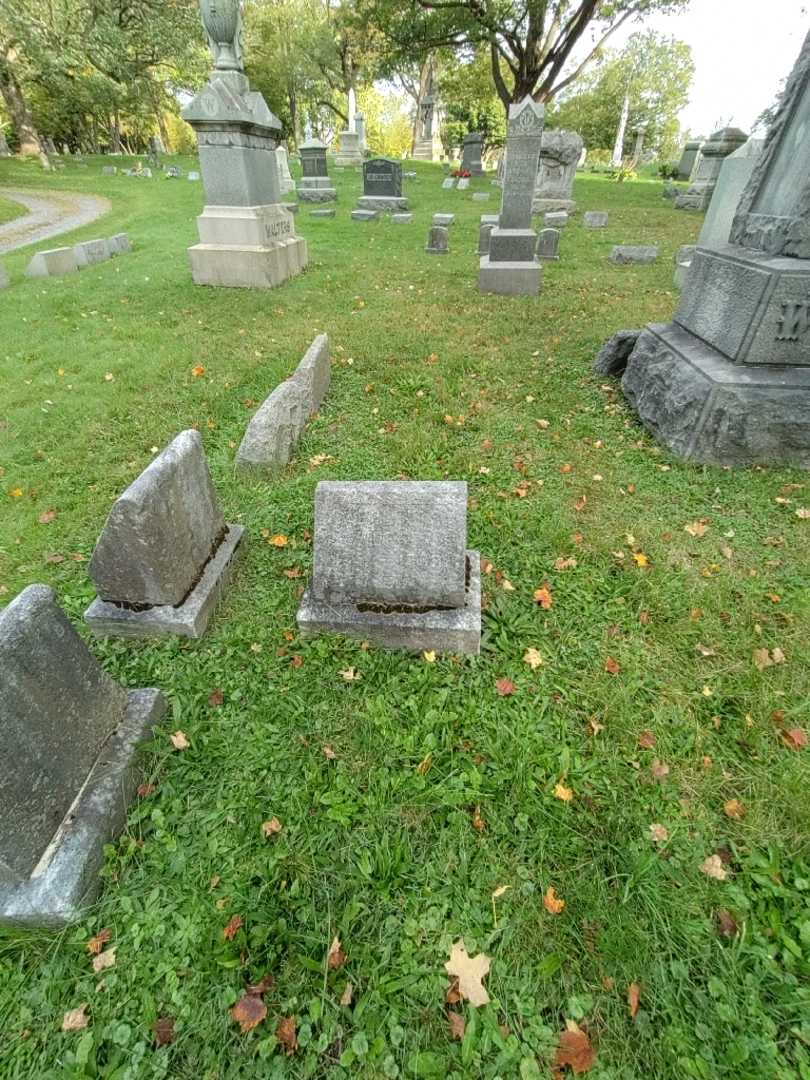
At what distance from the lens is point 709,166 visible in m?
14.8

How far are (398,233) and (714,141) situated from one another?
28.5 ft

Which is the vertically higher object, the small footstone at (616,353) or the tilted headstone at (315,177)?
the tilted headstone at (315,177)

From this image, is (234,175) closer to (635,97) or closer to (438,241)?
(438,241)

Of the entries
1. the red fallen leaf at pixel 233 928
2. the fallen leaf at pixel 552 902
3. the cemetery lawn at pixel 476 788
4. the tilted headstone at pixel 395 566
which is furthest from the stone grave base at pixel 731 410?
the red fallen leaf at pixel 233 928

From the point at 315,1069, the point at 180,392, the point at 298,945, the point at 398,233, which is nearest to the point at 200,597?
the point at 298,945

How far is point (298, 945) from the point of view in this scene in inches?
72.0

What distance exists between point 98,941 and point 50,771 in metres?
0.61

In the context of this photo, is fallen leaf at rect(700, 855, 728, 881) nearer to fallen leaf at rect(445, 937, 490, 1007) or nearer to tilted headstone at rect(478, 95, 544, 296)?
fallen leaf at rect(445, 937, 490, 1007)

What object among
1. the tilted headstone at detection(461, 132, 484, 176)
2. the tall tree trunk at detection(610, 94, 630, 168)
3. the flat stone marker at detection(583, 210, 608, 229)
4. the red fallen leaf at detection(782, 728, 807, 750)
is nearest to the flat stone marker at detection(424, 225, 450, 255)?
the flat stone marker at detection(583, 210, 608, 229)

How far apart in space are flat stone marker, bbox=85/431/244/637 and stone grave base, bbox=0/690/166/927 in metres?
0.70

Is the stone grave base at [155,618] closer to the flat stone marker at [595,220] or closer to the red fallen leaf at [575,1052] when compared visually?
the red fallen leaf at [575,1052]

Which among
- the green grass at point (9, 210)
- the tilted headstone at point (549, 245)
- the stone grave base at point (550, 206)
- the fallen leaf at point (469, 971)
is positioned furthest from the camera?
the green grass at point (9, 210)

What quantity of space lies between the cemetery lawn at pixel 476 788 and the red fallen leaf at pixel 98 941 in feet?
0.06

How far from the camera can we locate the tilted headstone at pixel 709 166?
13.3m
